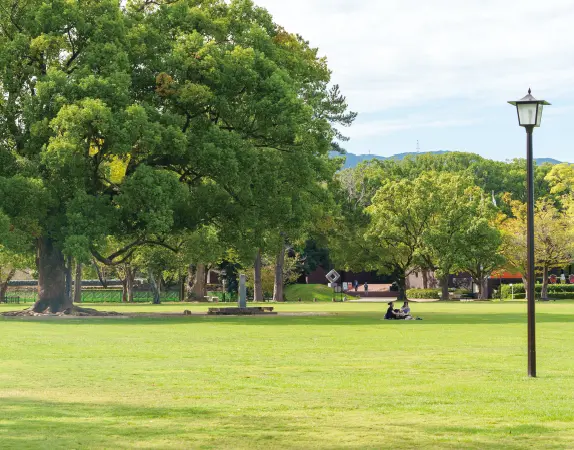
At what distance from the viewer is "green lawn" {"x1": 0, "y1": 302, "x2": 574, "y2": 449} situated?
10594 mm

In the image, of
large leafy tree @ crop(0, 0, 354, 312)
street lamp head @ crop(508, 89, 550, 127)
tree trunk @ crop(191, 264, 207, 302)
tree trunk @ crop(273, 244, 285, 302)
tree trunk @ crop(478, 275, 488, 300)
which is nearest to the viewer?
street lamp head @ crop(508, 89, 550, 127)

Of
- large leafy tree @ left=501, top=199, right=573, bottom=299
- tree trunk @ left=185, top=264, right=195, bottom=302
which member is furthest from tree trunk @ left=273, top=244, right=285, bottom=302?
large leafy tree @ left=501, top=199, right=573, bottom=299

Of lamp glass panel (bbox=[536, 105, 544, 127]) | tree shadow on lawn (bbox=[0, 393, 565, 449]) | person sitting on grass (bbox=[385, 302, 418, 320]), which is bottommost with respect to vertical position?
tree shadow on lawn (bbox=[0, 393, 565, 449])

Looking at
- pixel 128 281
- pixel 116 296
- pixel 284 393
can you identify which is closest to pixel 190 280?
pixel 128 281

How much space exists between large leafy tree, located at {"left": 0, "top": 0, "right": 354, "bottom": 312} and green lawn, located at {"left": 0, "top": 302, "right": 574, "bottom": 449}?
15194 mm

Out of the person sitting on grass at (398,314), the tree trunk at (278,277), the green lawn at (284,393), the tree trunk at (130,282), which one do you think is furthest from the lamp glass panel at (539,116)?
the tree trunk at (130,282)

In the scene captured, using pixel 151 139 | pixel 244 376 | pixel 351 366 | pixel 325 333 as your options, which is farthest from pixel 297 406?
pixel 151 139

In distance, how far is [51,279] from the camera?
46312 mm

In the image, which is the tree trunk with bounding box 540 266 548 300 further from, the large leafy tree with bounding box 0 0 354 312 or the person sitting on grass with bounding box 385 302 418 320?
the person sitting on grass with bounding box 385 302 418 320

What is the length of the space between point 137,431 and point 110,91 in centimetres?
3214

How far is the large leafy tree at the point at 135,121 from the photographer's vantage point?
41.4 meters

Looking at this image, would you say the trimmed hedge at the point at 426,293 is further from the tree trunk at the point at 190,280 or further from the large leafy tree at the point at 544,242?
the tree trunk at the point at 190,280

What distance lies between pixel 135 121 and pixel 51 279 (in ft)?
32.8

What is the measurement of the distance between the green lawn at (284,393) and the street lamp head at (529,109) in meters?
4.19
